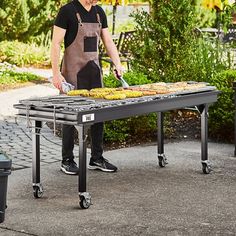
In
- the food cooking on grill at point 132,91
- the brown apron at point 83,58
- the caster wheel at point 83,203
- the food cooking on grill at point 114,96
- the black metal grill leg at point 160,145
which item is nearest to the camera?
the caster wheel at point 83,203

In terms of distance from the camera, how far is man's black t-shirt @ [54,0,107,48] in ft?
24.7

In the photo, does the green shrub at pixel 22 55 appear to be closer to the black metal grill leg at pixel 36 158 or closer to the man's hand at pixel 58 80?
the man's hand at pixel 58 80

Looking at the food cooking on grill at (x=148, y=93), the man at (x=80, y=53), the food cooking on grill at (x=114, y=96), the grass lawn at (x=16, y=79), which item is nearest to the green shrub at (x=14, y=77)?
the grass lawn at (x=16, y=79)

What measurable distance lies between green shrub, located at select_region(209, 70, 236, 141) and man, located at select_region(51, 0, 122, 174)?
2.10 meters

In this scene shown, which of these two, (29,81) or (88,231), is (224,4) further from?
(88,231)

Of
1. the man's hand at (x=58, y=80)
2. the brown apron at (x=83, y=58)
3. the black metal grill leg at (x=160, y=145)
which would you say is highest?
the brown apron at (x=83, y=58)

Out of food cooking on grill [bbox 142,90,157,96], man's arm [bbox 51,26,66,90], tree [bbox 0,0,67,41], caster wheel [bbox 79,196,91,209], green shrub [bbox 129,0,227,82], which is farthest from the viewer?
tree [bbox 0,0,67,41]

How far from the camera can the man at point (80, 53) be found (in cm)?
752

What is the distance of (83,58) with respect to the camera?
305 inches

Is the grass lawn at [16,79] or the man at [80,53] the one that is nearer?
the man at [80,53]

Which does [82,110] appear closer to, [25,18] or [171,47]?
[171,47]

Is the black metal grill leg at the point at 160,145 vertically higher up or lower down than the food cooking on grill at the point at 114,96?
lower down

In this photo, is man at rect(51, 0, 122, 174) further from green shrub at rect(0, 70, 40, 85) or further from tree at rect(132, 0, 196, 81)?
green shrub at rect(0, 70, 40, 85)

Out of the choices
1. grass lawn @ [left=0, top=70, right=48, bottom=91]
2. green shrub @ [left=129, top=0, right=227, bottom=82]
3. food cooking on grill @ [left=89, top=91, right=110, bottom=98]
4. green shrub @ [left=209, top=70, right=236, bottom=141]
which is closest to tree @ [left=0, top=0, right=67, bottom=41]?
grass lawn @ [left=0, top=70, right=48, bottom=91]
